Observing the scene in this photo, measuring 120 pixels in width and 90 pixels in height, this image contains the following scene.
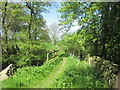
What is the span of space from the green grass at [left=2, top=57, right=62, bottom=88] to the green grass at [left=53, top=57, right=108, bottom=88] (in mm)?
197

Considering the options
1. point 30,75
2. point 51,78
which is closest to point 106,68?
point 51,78

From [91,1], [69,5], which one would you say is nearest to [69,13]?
[69,5]

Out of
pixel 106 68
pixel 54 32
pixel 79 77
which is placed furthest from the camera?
pixel 106 68

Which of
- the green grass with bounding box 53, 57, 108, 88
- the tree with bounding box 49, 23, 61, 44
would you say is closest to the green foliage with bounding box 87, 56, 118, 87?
the green grass with bounding box 53, 57, 108, 88

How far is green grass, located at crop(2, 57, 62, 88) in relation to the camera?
1431mm

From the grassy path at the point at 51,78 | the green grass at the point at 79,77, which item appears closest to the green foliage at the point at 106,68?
the green grass at the point at 79,77

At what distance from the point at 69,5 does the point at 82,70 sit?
1.15m

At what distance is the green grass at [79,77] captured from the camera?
5.26ft

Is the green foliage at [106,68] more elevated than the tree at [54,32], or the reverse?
the tree at [54,32]

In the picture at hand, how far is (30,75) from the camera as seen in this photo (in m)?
1.56

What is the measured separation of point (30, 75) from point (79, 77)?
2.31 feet

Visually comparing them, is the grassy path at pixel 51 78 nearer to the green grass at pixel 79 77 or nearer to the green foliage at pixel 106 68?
the green grass at pixel 79 77

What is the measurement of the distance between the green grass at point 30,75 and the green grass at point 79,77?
20 cm

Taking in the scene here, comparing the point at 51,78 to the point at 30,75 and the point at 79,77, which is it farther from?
the point at 79,77
